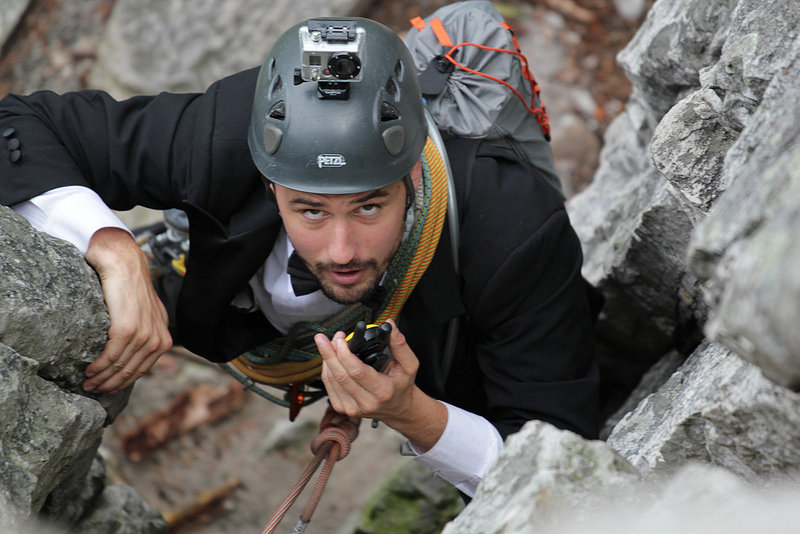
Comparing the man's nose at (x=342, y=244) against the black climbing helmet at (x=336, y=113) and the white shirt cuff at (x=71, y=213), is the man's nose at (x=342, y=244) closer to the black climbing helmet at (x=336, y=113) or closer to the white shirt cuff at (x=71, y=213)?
the black climbing helmet at (x=336, y=113)

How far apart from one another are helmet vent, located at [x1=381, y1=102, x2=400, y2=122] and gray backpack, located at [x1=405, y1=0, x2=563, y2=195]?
538 millimetres

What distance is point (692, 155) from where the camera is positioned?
9.79 feet

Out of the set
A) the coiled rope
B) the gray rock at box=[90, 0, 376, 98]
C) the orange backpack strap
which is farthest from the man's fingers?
the gray rock at box=[90, 0, 376, 98]

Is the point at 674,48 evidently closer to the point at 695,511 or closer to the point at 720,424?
the point at 720,424

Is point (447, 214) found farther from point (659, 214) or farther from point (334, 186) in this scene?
point (659, 214)

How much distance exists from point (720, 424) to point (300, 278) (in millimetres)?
1779

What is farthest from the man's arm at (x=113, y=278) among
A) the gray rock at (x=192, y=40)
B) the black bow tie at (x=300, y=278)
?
the gray rock at (x=192, y=40)

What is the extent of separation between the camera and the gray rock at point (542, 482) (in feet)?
6.97

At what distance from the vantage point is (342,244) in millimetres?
3143

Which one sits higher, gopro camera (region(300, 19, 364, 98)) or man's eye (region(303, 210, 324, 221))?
gopro camera (region(300, 19, 364, 98))

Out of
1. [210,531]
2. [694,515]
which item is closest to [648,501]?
[694,515]

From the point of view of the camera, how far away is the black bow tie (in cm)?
345

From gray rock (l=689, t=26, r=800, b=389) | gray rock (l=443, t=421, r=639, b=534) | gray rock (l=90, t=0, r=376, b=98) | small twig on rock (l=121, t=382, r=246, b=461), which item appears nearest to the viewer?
gray rock (l=689, t=26, r=800, b=389)

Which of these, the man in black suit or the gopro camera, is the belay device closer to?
the man in black suit
